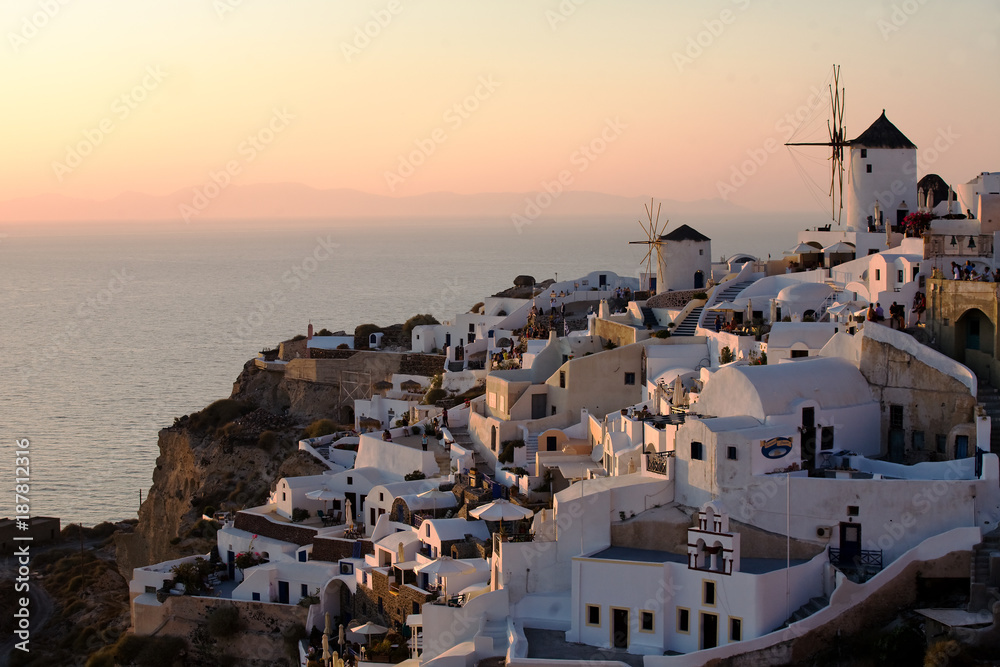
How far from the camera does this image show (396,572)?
29.8m

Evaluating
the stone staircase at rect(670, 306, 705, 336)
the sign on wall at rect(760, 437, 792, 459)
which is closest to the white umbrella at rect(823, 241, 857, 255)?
the stone staircase at rect(670, 306, 705, 336)

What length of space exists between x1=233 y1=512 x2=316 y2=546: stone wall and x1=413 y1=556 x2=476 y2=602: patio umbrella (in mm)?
7332

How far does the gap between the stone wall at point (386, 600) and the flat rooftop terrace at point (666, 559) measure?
4.73 m

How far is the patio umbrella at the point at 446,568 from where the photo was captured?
27.5 m

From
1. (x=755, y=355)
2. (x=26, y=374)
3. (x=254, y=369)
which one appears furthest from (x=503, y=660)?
(x=26, y=374)

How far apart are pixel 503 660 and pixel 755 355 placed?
11.7 metres

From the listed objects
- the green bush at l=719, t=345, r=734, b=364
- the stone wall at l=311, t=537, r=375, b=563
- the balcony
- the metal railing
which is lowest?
the stone wall at l=311, t=537, r=375, b=563

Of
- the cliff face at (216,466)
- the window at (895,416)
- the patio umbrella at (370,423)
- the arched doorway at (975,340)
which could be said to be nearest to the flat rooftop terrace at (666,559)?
the window at (895,416)

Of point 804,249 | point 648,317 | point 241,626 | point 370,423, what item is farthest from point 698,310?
point 241,626

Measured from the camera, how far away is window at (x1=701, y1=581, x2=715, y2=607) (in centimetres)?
2392

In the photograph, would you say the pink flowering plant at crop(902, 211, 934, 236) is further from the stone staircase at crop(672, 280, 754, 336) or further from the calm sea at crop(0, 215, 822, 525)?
the calm sea at crop(0, 215, 822, 525)

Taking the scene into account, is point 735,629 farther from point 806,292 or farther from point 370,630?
point 806,292

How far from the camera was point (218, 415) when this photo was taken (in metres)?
51.8

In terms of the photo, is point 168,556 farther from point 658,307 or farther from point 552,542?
point 552,542
